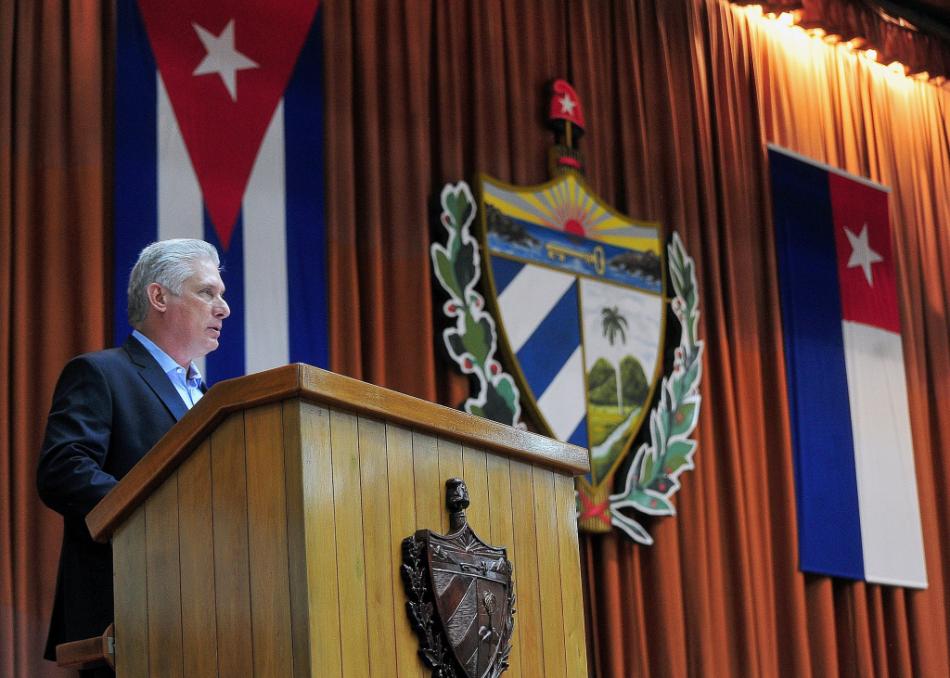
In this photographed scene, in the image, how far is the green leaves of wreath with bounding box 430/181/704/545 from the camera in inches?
199

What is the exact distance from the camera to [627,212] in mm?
5910

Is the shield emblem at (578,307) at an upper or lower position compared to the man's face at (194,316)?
upper

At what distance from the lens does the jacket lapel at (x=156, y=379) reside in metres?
2.71

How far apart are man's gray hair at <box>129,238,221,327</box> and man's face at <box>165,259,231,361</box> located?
19 millimetres

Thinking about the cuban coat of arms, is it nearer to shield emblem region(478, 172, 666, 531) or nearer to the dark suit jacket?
shield emblem region(478, 172, 666, 531)

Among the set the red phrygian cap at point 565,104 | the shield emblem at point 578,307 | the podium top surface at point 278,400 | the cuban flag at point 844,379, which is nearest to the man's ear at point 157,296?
the podium top surface at point 278,400

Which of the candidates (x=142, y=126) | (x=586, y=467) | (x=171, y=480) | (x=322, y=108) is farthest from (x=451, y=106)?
(x=171, y=480)

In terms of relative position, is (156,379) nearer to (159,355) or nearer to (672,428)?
(159,355)

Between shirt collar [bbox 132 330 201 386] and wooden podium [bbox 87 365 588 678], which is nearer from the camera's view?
wooden podium [bbox 87 365 588 678]

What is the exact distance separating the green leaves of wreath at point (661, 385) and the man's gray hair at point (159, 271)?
214 cm

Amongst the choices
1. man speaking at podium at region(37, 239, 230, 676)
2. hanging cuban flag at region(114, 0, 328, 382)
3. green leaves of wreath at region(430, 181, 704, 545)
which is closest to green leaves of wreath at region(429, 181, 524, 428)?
green leaves of wreath at region(430, 181, 704, 545)

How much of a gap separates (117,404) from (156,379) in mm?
120

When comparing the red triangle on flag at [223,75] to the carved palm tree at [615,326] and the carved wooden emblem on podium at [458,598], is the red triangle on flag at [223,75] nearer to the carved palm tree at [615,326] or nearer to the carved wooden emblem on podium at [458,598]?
the carved palm tree at [615,326]

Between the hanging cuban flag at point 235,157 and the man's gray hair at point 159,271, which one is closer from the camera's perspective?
the man's gray hair at point 159,271
